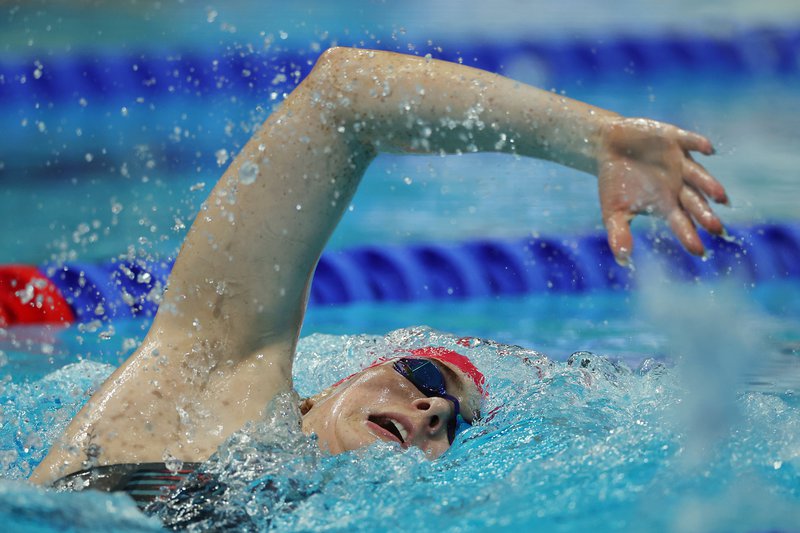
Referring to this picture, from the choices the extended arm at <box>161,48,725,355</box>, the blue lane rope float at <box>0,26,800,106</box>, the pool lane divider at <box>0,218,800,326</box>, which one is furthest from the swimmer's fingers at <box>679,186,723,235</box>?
the blue lane rope float at <box>0,26,800,106</box>

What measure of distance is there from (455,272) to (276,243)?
1.98m

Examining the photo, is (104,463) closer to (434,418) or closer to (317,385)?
(434,418)

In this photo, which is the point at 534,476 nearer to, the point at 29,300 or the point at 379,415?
the point at 379,415

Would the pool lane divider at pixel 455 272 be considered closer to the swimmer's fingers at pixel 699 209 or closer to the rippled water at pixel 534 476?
the rippled water at pixel 534 476

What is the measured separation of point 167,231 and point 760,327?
2411 mm

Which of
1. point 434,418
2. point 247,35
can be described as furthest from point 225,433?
point 247,35

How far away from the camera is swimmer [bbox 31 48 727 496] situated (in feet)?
4.65

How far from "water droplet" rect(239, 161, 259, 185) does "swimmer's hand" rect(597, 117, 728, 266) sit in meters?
0.54

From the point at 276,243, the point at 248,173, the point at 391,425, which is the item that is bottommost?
the point at 391,425

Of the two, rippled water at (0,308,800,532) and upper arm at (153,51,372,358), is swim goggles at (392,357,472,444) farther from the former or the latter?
upper arm at (153,51,372,358)

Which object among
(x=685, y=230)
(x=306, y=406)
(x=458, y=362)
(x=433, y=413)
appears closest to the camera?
(x=685, y=230)

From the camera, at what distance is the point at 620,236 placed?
4.00ft

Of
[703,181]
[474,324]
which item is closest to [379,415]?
[703,181]

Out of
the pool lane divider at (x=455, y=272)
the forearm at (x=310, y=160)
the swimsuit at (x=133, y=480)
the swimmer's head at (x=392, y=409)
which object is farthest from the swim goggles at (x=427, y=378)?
the pool lane divider at (x=455, y=272)
